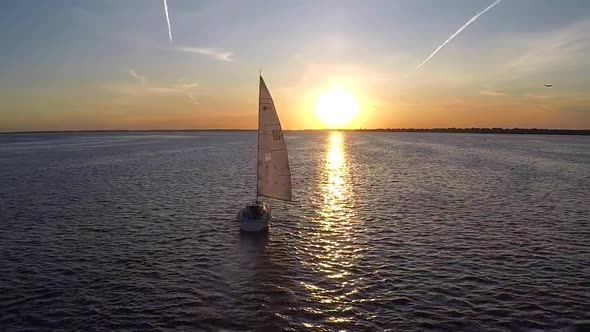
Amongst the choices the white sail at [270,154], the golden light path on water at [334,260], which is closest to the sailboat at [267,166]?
the white sail at [270,154]

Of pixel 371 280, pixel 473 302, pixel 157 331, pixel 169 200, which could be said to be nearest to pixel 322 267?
pixel 371 280

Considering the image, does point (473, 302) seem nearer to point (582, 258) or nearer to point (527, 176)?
point (582, 258)

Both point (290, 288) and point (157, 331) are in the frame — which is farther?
point (290, 288)

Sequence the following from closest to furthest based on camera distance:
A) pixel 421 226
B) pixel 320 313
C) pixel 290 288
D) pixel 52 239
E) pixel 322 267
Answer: pixel 320 313 < pixel 290 288 < pixel 322 267 < pixel 52 239 < pixel 421 226

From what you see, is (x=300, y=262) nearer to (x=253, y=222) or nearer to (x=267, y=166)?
(x=253, y=222)

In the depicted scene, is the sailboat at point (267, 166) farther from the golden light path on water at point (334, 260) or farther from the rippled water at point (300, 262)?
Answer: the golden light path on water at point (334, 260)

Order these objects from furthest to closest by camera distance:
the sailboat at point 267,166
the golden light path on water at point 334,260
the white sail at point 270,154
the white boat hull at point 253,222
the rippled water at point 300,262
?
the white sail at point 270,154, the sailboat at point 267,166, the white boat hull at point 253,222, the golden light path on water at point 334,260, the rippled water at point 300,262

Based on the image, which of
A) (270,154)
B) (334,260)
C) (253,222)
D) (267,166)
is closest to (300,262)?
(334,260)

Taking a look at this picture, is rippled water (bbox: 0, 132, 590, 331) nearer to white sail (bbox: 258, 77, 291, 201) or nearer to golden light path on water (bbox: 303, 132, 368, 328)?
golden light path on water (bbox: 303, 132, 368, 328)
